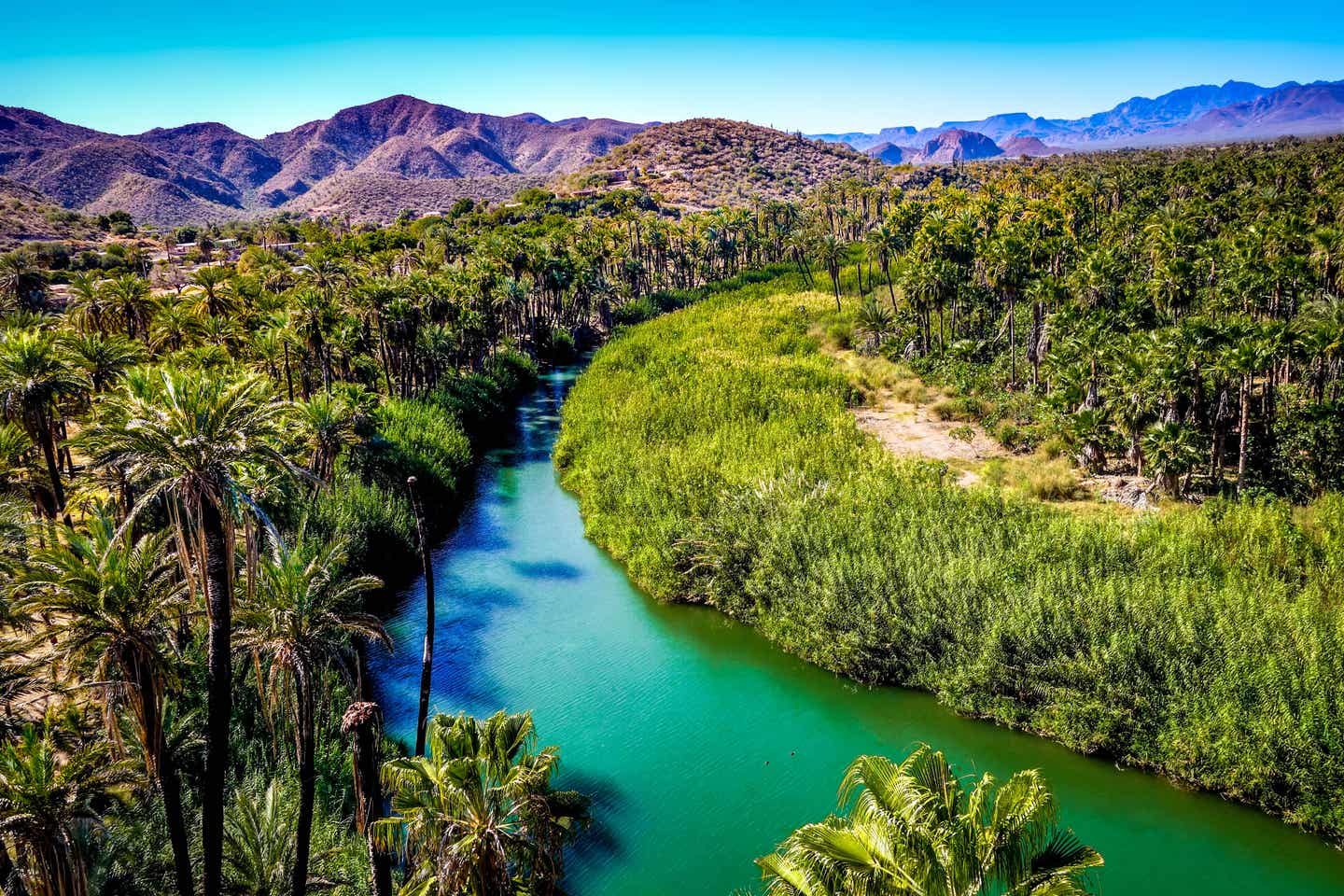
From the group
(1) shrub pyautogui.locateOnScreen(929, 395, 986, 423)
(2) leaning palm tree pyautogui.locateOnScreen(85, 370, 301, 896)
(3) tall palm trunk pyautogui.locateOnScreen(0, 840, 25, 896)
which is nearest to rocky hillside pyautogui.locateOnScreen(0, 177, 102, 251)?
(3) tall palm trunk pyautogui.locateOnScreen(0, 840, 25, 896)

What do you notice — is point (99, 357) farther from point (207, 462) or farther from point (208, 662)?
point (207, 462)

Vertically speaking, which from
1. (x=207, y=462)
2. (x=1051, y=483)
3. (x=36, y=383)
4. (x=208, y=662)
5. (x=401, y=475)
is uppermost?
(x=36, y=383)

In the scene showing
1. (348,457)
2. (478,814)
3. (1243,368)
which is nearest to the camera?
(478,814)

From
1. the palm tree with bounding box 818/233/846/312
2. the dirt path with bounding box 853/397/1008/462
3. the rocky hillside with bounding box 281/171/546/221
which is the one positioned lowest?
the dirt path with bounding box 853/397/1008/462

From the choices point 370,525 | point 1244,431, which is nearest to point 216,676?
point 370,525

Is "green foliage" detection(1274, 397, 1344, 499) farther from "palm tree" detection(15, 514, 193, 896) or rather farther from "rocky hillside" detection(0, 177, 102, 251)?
"rocky hillside" detection(0, 177, 102, 251)

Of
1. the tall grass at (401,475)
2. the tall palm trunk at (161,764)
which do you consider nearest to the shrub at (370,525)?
the tall grass at (401,475)

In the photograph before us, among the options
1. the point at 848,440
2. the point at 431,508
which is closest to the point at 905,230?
the point at 848,440
